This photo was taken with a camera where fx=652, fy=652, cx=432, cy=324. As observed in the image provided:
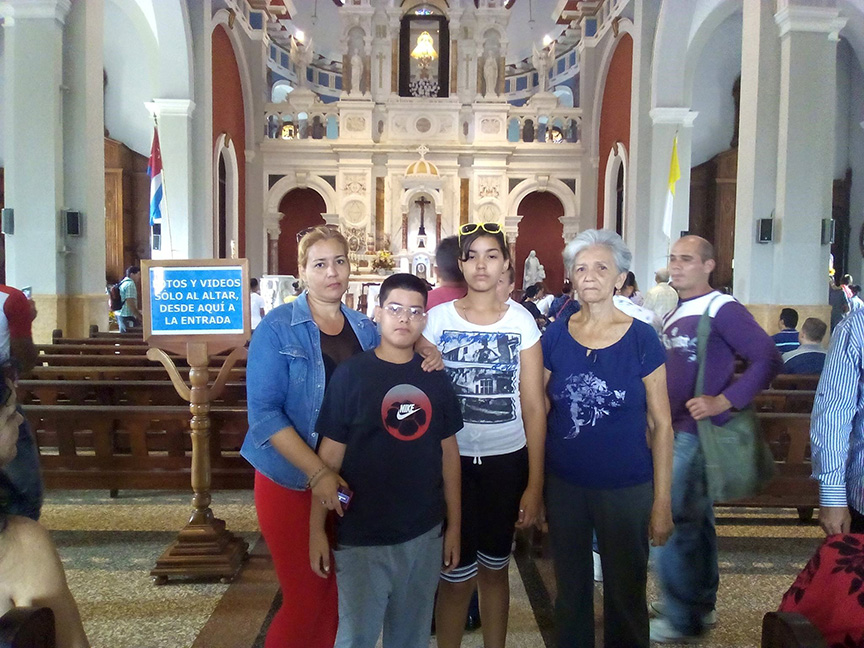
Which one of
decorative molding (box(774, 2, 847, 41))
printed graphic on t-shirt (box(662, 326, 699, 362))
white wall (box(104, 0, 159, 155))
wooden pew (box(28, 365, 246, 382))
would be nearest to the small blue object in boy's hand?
printed graphic on t-shirt (box(662, 326, 699, 362))

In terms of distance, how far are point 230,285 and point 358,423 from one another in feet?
4.73

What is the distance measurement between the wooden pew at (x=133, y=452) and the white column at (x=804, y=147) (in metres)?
6.75

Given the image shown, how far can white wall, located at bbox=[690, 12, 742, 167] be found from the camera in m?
13.6

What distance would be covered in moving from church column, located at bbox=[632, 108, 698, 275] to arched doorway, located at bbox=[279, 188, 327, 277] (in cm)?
934

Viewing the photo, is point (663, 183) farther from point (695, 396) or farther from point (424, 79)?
point (695, 396)

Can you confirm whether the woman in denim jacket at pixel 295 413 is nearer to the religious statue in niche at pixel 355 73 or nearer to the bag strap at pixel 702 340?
the bag strap at pixel 702 340

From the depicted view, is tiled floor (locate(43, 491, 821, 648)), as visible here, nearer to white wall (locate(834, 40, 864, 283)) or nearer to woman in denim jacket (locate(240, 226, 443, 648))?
woman in denim jacket (locate(240, 226, 443, 648))

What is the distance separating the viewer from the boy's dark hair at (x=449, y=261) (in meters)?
2.85

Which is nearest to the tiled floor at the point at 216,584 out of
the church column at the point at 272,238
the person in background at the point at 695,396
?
the person in background at the point at 695,396

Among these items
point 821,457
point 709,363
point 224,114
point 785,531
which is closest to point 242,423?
point 709,363

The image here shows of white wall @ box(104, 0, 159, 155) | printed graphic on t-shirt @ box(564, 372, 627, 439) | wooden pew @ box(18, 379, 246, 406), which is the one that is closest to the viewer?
printed graphic on t-shirt @ box(564, 372, 627, 439)

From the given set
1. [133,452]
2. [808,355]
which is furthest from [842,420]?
[133,452]

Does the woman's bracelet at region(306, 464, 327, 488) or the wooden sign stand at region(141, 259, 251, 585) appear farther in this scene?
the wooden sign stand at region(141, 259, 251, 585)

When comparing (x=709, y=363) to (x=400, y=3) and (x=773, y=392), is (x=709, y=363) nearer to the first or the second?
Result: (x=773, y=392)
